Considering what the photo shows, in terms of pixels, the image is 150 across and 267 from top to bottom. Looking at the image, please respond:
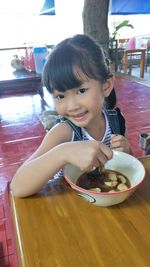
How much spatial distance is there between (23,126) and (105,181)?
7.12 feet

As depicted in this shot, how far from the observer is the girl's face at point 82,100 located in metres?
0.75

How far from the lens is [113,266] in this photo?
431 millimetres

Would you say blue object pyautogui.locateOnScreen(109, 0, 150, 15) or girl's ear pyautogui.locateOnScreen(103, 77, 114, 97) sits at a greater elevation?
blue object pyautogui.locateOnScreen(109, 0, 150, 15)

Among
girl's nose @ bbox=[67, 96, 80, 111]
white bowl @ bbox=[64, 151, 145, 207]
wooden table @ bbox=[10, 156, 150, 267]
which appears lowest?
wooden table @ bbox=[10, 156, 150, 267]

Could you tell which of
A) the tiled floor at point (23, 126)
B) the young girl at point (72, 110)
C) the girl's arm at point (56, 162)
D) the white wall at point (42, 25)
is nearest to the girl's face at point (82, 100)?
the young girl at point (72, 110)

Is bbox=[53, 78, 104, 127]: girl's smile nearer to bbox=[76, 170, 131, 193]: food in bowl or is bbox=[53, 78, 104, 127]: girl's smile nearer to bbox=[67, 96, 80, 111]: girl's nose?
bbox=[67, 96, 80, 111]: girl's nose

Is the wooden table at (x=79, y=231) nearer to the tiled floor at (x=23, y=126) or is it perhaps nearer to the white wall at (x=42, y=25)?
the tiled floor at (x=23, y=126)

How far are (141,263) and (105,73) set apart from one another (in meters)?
0.59

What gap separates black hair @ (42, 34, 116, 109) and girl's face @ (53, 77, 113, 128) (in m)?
0.02

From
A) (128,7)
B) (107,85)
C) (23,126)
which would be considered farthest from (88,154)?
(128,7)

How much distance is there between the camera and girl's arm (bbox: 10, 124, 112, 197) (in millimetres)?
601

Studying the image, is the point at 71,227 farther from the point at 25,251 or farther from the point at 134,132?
the point at 134,132

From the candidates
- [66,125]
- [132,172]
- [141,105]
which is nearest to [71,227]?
[132,172]

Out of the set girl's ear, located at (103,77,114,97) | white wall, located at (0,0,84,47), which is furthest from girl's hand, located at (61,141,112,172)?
white wall, located at (0,0,84,47)
